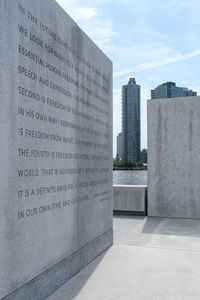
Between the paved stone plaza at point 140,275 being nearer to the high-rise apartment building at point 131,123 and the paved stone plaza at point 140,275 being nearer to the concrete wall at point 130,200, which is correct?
the concrete wall at point 130,200

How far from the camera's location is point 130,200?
11.1 meters

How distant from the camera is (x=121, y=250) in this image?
6062mm

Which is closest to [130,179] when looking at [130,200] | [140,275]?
[130,200]

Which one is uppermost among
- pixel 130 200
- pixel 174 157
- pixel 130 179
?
pixel 174 157

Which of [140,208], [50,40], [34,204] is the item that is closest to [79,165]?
[34,204]

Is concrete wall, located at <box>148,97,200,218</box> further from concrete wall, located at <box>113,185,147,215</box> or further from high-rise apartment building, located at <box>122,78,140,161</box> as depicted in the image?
high-rise apartment building, located at <box>122,78,140,161</box>

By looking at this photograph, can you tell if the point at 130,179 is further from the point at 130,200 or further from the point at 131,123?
the point at 131,123

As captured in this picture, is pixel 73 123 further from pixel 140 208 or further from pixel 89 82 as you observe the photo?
pixel 140 208

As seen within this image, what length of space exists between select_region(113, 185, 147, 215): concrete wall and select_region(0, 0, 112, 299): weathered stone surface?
541cm

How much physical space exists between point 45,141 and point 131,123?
116 meters

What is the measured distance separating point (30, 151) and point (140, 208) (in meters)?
7.98

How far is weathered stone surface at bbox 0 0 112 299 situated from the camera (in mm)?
3256

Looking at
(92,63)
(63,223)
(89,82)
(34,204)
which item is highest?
(92,63)

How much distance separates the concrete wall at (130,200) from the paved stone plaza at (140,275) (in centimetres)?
360
